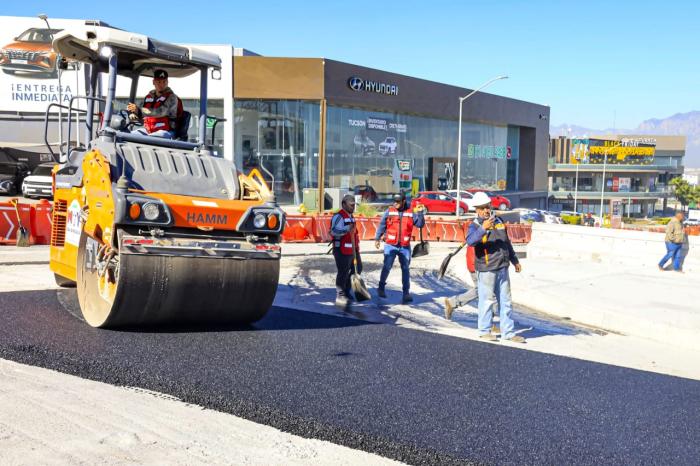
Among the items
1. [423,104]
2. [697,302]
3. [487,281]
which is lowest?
[697,302]

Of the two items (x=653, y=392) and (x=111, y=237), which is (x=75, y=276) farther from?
(x=653, y=392)

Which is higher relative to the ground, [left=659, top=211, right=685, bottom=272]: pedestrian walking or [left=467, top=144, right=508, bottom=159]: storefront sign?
[left=467, top=144, right=508, bottom=159]: storefront sign

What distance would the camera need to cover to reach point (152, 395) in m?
5.58

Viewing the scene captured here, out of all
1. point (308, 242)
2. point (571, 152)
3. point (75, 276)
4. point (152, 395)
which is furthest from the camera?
point (571, 152)

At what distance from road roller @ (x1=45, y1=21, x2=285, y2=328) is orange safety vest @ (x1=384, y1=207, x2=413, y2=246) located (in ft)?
11.8

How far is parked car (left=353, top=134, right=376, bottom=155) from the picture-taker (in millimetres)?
40750

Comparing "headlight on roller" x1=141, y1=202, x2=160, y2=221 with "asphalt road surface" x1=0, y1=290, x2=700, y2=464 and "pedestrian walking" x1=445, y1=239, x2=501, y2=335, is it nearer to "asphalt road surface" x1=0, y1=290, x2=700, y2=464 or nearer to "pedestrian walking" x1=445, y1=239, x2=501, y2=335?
"asphalt road surface" x1=0, y1=290, x2=700, y2=464

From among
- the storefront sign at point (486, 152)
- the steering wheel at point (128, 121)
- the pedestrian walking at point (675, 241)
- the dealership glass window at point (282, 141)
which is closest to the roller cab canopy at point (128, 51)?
the steering wheel at point (128, 121)

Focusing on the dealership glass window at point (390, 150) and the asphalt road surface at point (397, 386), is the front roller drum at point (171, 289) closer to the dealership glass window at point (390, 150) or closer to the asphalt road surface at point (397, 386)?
the asphalt road surface at point (397, 386)

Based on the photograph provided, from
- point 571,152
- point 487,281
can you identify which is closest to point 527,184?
point 571,152

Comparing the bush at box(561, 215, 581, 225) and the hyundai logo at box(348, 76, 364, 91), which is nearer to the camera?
the hyundai logo at box(348, 76, 364, 91)

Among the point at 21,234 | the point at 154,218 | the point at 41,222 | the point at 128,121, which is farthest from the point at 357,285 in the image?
the point at 41,222

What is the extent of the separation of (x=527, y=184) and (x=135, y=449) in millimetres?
59952

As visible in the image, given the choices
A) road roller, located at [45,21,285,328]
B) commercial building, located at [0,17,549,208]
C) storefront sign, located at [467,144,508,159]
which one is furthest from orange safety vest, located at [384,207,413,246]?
storefront sign, located at [467,144,508,159]
